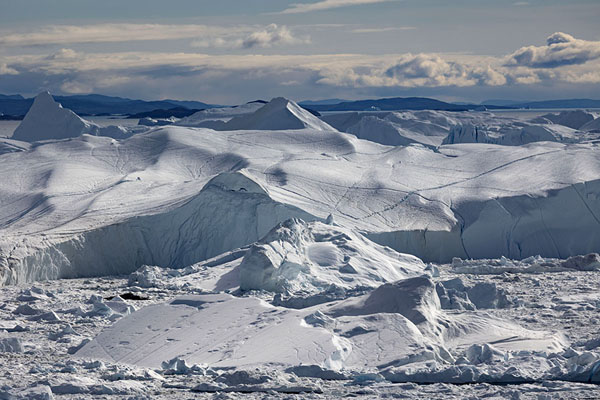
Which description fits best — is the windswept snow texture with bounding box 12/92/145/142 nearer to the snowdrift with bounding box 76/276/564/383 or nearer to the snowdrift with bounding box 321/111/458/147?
the snowdrift with bounding box 321/111/458/147

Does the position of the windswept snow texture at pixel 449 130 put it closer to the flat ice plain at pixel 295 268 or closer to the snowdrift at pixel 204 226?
the flat ice plain at pixel 295 268

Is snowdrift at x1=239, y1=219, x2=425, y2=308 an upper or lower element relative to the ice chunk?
lower

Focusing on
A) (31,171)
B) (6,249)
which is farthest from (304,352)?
(31,171)

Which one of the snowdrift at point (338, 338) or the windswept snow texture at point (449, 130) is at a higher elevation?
the snowdrift at point (338, 338)

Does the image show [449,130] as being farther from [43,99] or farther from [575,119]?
[43,99]

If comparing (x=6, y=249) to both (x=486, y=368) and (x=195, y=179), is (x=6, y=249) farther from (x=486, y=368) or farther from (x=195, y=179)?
(x=486, y=368)

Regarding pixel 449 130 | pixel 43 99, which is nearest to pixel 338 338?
pixel 43 99

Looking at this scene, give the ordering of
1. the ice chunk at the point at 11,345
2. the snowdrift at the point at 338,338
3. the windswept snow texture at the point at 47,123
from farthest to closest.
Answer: the windswept snow texture at the point at 47,123
the ice chunk at the point at 11,345
the snowdrift at the point at 338,338

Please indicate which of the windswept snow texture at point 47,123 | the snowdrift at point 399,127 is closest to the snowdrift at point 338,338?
the windswept snow texture at point 47,123

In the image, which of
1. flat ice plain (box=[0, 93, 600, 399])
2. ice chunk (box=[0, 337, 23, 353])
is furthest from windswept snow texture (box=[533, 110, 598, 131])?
ice chunk (box=[0, 337, 23, 353])
